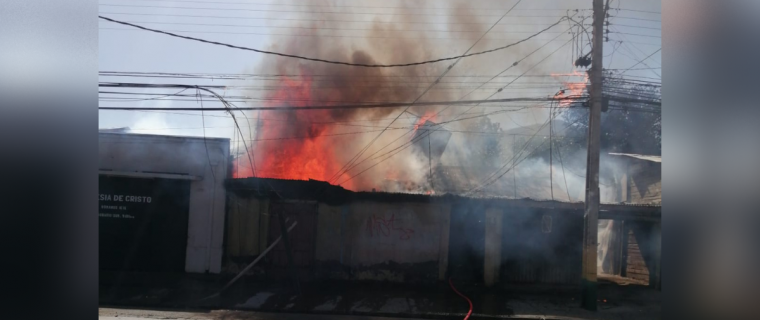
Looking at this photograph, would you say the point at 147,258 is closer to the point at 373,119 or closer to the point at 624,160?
the point at 373,119

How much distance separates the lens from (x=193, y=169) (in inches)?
451

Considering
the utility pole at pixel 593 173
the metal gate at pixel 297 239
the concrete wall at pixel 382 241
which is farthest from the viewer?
the concrete wall at pixel 382 241

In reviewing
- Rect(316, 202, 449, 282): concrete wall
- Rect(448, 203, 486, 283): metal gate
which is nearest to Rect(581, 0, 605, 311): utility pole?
Rect(448, 203, 486, 283): metal gate

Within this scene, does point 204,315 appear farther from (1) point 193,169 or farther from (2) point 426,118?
(2) point 426,118

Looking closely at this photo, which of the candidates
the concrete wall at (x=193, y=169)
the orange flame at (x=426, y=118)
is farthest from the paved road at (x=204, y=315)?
the orange flame at (x=426, y=118)

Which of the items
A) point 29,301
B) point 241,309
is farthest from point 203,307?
point 29,301

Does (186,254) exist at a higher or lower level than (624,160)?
lower

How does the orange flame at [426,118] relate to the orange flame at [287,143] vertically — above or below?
above

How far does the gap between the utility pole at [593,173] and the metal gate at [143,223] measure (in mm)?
9427

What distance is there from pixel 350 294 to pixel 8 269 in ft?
25.5

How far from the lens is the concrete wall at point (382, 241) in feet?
36.9

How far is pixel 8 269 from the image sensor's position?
112 inches

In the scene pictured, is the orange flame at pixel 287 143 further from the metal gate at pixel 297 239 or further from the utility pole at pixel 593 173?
the utility pole at pixel 593 173

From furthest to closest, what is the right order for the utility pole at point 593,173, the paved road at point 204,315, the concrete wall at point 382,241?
the concrete wall at point 382,241
the utility pole at point 593,173
the paved road at point 204,315
